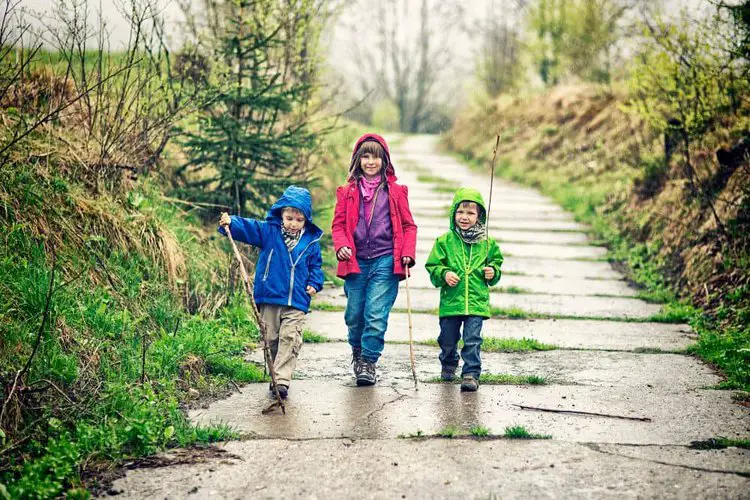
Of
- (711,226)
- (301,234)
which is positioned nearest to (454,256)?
(301,234)

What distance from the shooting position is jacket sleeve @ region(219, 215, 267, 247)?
5.82 meters

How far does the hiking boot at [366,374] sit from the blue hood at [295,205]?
39.6 inches

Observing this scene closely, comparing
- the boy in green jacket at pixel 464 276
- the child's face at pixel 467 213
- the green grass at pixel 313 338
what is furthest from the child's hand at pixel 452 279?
the green grass at pixel 313 338

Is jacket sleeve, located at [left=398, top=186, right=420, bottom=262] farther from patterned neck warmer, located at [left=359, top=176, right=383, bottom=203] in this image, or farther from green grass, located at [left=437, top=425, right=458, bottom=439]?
green grass, located at [left=437, top=425, right=458, bottom=439]

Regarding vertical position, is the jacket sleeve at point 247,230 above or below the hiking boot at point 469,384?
above

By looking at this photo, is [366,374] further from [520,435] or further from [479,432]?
[520,435]

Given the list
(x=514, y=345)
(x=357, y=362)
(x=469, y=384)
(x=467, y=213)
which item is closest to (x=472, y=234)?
(x=467, y=213)

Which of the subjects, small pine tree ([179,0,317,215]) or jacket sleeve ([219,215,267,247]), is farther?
small pine tree ([179,0,317,215])

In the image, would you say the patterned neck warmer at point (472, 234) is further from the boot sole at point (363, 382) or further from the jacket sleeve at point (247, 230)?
the jacket sleeve at point (247, 230)

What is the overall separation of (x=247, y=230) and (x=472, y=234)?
5.59 ft

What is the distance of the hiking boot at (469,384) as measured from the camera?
18.9ft

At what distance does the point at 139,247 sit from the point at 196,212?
6.66ft

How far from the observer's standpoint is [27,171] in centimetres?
633

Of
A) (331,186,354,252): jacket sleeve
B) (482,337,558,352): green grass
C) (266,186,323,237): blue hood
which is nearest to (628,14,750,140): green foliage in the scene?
(482,337,558,352): green grass
